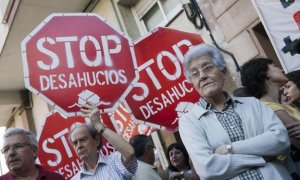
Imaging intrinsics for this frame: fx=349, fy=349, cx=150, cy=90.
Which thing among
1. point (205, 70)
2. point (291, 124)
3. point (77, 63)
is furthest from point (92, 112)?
point (291, 124)

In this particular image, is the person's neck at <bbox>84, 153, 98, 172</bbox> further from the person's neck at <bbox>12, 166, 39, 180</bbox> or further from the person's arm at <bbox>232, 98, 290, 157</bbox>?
the person's arm at <bbox>232, 98, 290, 157</bbox>

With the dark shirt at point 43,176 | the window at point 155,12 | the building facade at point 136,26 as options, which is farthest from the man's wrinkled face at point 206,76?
the window at point 155,12

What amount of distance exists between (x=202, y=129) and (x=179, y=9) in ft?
15.7

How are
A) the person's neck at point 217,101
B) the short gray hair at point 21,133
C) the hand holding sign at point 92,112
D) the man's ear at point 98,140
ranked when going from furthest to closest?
the man's ear at point 98,140, the short gray hair at point 21,133, the hand holding sign at point 92,112, the person's neck at point 217,101

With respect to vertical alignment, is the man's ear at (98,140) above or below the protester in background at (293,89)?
above

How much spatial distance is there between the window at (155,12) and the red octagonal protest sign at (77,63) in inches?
144

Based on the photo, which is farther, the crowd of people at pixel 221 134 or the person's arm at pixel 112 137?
the person's arm at pixel 112 137

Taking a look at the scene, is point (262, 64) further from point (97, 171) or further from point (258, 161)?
point (97, 171)

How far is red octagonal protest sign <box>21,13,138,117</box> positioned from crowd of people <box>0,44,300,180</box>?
170mm

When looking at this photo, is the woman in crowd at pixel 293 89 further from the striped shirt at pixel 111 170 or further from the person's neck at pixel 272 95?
the striped shirt at pixel 111 170

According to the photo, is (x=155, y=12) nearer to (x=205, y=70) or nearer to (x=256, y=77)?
(x=256, y=77)

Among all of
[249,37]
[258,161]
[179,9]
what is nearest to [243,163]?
[258,161]

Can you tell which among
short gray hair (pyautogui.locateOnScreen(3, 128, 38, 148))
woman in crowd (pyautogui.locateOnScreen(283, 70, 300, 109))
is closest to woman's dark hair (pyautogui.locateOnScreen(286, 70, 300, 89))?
woman in crowd (pyautogui.locateOnScreen(283, 70, 300, 109))

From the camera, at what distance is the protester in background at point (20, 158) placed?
2744mm
